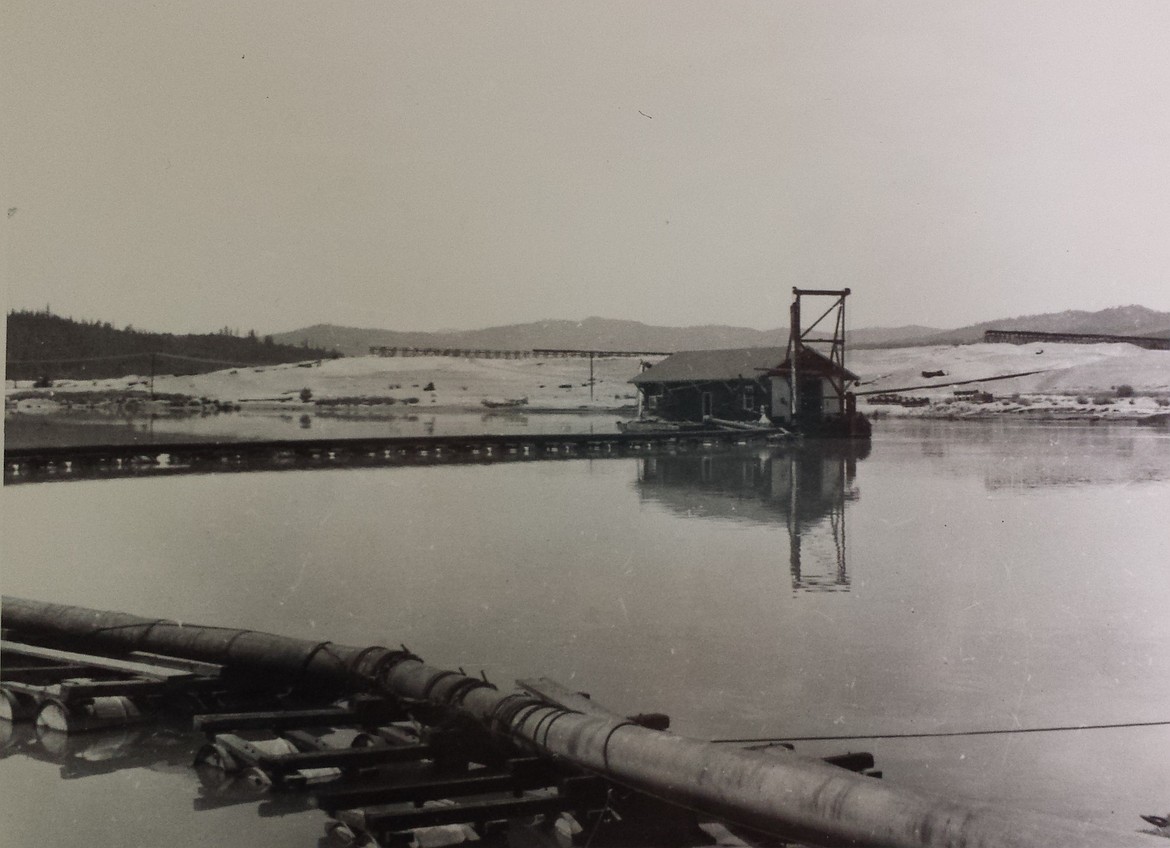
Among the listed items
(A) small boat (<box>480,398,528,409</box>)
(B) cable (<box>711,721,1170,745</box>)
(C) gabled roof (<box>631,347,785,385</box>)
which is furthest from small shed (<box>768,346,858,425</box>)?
(B) cable (<box>711,721,1170,745</box>)

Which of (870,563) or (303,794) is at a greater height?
(870,563)

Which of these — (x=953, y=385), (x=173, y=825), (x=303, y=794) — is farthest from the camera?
(x=953, y=385)

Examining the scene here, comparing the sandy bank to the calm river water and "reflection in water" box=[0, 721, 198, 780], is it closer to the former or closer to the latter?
the calm river water

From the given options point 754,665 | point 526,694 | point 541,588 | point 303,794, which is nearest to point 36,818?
point 303,794

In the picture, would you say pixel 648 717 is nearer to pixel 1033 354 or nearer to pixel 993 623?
pixel 993 623

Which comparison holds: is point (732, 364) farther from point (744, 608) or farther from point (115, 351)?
point (115, 351)

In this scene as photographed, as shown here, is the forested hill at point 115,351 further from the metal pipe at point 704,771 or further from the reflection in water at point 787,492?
the reflection in water at point 787,492
